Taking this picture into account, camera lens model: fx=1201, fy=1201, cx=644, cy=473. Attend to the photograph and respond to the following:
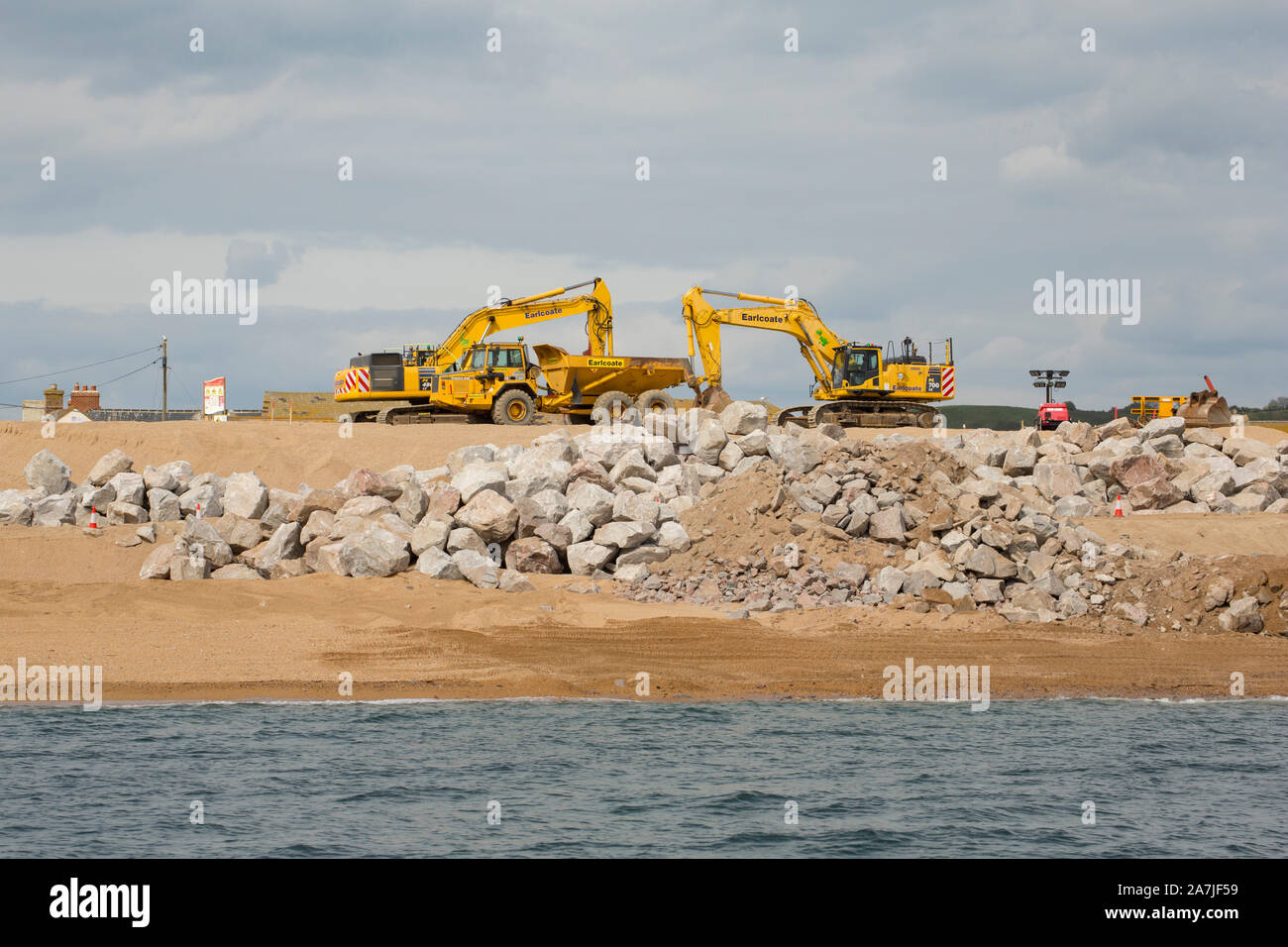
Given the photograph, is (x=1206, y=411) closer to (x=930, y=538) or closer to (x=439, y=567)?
(x=930, y=538)

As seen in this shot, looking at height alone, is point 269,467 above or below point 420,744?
above

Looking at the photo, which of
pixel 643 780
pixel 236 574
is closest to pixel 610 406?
pixel 236 574

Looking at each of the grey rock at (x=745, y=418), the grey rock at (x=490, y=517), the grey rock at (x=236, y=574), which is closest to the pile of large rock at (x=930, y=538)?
the grey rock at (x=745, y=418)

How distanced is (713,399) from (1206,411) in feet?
44.4

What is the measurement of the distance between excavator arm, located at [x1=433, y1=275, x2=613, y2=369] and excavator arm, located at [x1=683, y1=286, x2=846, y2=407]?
2.38m

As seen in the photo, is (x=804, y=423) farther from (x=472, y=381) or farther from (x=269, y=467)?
(x=269, y=467)

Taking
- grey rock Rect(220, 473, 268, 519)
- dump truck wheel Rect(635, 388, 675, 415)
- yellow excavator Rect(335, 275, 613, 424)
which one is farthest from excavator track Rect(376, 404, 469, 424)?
grey rock Rect(220, 473, 268, 519)

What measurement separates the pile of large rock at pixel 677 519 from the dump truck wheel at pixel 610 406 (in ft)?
21.3

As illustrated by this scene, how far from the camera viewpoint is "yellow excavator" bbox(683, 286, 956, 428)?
32688 millimetres

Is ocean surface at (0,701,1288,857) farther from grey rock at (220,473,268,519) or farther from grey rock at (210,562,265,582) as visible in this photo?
grey rock at (220,473,268,519)

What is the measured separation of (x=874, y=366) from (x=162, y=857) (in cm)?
2691

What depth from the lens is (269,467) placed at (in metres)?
25.6

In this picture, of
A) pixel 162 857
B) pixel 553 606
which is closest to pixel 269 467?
pixel 553 606

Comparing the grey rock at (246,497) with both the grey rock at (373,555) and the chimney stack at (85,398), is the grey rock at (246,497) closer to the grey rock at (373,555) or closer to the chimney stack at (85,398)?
the grey rock at (373,555)
